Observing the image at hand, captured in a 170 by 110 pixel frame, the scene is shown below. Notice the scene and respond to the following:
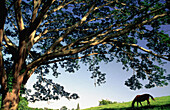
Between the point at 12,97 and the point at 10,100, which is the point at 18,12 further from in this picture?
the point at 10,100

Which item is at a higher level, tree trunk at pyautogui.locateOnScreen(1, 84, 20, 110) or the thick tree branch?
the thick tree branch

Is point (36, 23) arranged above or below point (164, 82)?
above

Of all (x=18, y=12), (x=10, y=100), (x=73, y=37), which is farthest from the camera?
(x=73, y=37)

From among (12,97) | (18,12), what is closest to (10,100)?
(12,97)

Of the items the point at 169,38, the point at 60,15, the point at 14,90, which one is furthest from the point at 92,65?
the point at 14,90

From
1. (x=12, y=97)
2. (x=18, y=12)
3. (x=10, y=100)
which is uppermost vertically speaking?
(x=18, y=12)

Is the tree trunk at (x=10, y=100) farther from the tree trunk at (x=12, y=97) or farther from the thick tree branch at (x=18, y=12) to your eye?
the thick tree branch at (x=18, y=12)

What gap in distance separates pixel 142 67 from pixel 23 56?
7807mm

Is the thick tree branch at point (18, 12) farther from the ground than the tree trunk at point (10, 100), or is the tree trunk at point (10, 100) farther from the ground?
the thick tree branch at point (18, 12)

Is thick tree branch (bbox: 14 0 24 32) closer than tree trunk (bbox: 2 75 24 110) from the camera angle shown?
No

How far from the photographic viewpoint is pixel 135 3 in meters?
9.26

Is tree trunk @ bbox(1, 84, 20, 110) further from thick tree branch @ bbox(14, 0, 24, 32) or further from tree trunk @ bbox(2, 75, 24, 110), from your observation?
thick tree branch @ bbox(14, 0, 24, 32)

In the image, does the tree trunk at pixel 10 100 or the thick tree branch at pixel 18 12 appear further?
the thick tree branch at pixel 18 12

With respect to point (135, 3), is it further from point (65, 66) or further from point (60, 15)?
point (65, 66)
